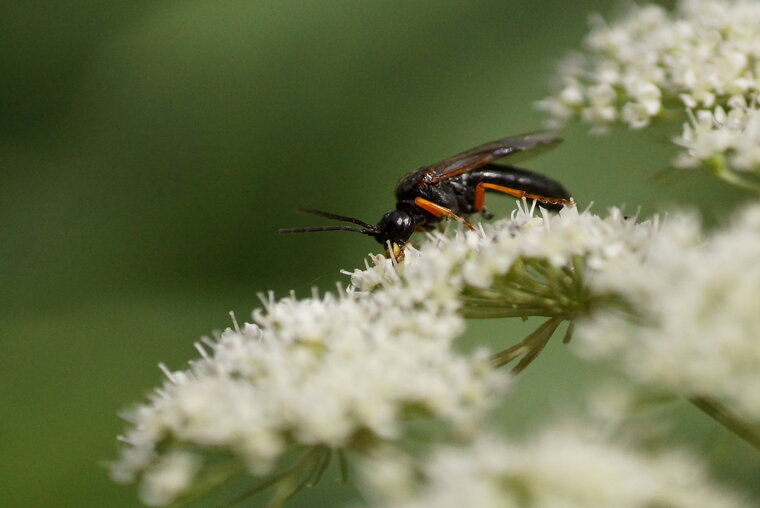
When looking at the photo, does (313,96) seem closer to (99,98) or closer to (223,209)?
(223,209)

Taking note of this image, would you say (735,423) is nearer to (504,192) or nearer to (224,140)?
(504,192)

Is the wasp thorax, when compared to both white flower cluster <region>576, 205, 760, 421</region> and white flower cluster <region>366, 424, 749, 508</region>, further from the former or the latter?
white flower cluster <region>366, 424, 749, 508</region>

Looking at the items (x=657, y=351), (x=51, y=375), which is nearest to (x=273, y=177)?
(x=51, y=375)

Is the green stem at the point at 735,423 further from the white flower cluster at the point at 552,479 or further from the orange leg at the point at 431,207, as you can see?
the orange leg at the point at 431,207

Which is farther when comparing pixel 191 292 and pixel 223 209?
pixel 223 209

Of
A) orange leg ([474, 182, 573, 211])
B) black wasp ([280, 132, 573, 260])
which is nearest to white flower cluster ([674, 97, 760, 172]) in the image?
orange leg ([474, 182, 573, 211])

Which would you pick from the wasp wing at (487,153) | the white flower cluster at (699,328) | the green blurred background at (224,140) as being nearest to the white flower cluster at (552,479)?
the white flower cluster at (699,328)

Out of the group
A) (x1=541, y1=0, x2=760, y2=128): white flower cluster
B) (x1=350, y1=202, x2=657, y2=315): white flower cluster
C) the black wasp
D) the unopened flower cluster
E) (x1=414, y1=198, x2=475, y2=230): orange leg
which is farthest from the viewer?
the black wasp
